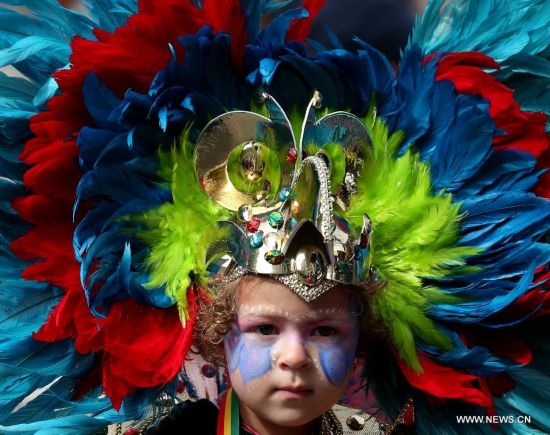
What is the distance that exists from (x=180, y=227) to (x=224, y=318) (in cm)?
22

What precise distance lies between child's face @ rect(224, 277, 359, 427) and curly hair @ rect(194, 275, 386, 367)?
3cm

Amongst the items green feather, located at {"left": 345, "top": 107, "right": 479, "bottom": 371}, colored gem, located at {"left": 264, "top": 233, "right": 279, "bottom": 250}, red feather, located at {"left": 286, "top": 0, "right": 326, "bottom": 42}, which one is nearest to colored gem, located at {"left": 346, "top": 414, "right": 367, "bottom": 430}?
green feather, located at {"left": 345, "top": 107, "right": 479, "bottom": 371}

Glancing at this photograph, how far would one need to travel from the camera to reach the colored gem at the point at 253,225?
1578 mm

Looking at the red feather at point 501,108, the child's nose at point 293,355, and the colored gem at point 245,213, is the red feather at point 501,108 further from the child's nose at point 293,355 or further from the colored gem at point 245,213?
the child's nose at point 293,355

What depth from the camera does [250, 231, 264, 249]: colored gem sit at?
155cm

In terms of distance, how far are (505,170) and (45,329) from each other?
107 cm

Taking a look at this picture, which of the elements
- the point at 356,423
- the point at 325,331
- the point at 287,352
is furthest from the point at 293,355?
the point at 356,423

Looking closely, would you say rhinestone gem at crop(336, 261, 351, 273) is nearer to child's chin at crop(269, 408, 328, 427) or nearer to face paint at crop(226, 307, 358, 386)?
face paint at crop(226, 307, 358, 386)

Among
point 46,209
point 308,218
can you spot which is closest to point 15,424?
point 46,209

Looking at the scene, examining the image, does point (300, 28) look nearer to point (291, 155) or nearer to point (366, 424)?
point (291, 155)

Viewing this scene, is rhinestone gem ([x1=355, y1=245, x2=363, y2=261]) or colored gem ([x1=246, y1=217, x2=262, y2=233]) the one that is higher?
colored gem ([x1=246, y1=217, x2=262, y2=233])

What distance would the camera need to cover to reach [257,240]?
1.55 metres

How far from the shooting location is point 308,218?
1550 millimetres

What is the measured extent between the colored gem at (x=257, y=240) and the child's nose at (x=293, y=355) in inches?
8.0
